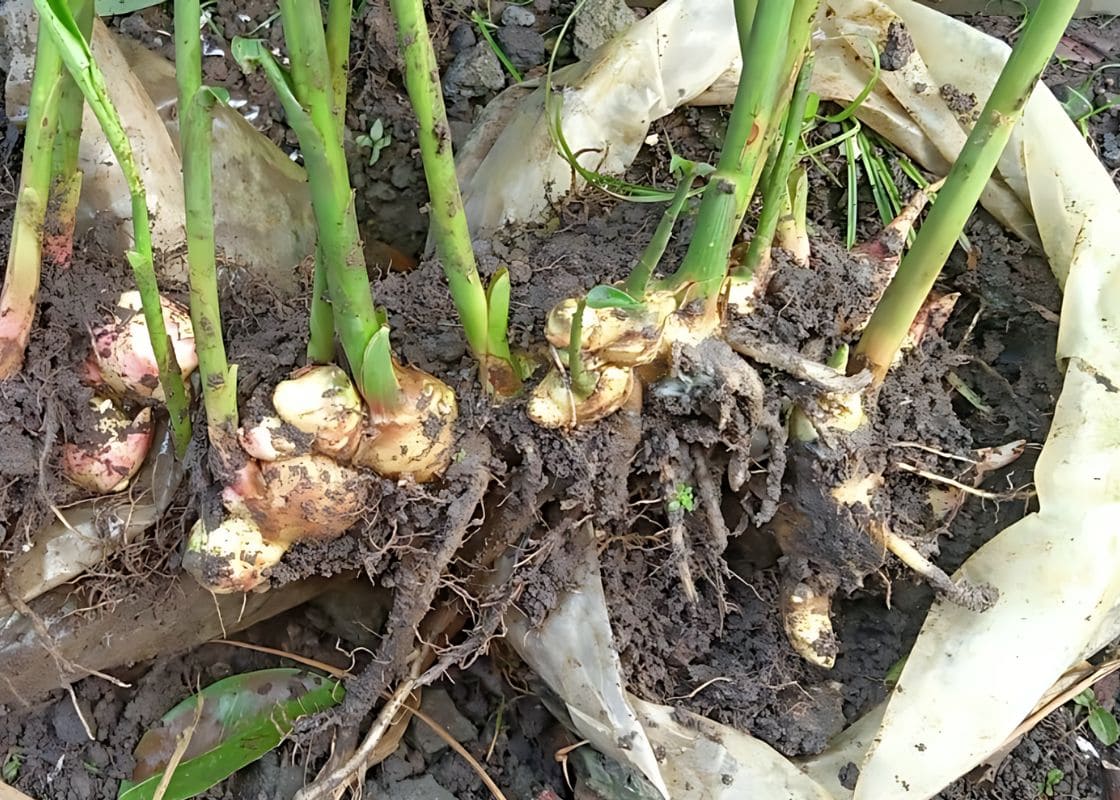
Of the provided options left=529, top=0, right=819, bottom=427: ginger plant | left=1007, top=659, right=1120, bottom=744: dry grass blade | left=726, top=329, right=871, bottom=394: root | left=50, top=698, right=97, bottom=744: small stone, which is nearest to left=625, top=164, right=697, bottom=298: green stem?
left=529, top=0, right=819, bottom=427: ginger plant

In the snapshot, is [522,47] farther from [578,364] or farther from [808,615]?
[808,615]

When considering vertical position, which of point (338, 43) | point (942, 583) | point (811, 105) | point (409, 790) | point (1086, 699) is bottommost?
point (409, 790)

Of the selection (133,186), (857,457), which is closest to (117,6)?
(133,186)

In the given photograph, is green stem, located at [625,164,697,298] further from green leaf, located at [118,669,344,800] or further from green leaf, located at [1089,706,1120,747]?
green leaf, located at [1089,706,1120,747]

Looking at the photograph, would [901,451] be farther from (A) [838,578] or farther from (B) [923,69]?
(B) [923,69]

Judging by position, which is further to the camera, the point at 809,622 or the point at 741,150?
the point at 809,622

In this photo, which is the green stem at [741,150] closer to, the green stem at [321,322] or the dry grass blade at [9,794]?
the green stem at [321,322]
